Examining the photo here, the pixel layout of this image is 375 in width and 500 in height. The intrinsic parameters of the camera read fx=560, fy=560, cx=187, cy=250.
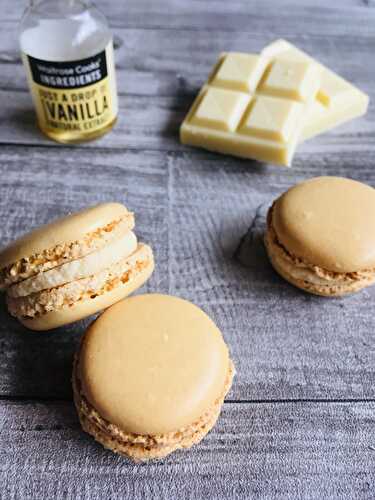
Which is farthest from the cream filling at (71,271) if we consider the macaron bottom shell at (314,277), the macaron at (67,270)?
the macaron bottom shell at (314,277)

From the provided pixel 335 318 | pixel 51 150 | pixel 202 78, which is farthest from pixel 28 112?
pixel 335 318

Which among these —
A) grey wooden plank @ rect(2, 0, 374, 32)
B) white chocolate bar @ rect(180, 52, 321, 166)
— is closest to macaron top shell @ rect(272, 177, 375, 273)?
white chocolate bar @ rect(180, 52, 321, 166)

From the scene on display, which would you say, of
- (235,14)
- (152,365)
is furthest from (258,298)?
(235,14)

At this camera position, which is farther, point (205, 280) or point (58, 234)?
point (205, 280)

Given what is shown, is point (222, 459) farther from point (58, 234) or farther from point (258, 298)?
point (58, 234)

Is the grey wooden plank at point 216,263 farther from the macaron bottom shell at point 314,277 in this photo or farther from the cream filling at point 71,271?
the cream filling at point 71,271

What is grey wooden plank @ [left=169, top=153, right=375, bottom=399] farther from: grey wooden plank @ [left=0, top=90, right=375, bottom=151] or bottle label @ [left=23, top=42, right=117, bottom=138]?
bottle label @ [left=23, top=42, right=117, bottom=138]
